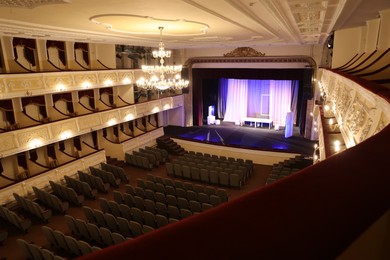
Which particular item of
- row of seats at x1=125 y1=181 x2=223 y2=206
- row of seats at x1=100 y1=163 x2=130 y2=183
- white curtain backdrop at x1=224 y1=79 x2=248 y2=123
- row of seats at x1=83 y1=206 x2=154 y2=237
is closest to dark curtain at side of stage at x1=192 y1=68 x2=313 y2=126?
white curtain backdrop at x1=224 y1=79 x2=248 y2=123

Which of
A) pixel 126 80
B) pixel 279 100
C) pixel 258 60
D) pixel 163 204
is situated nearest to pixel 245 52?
pixel 258 60

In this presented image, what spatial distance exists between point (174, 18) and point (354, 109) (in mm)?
3798

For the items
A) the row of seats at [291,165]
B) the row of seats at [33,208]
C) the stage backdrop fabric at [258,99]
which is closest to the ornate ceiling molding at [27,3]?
the row of seats at [33,208]

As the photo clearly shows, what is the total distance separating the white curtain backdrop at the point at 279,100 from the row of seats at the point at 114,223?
50.7 ft

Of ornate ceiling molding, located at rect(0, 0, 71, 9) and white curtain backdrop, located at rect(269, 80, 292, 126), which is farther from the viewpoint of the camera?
white curtain backdrop, located at rect(269, 80, 292, 126)

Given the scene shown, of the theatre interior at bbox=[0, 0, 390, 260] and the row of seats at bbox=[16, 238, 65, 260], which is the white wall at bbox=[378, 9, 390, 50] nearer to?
the theatre interior at bbox=[0, 0, 390, 260]

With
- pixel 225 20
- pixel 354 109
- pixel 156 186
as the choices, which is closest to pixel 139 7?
pixel 225 20

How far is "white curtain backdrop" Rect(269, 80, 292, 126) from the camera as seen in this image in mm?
19938

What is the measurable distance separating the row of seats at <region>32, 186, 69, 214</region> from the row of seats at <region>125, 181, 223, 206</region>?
7.01 feet

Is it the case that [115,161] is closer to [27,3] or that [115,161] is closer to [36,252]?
[36,252]

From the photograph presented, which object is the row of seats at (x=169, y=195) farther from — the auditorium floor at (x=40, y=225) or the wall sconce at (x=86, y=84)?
the wall sconce at (x=86, y=84)

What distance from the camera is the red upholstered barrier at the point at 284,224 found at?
0.59 meters

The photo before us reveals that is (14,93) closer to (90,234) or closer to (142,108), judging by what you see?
(90,234)

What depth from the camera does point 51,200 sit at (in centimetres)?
919
